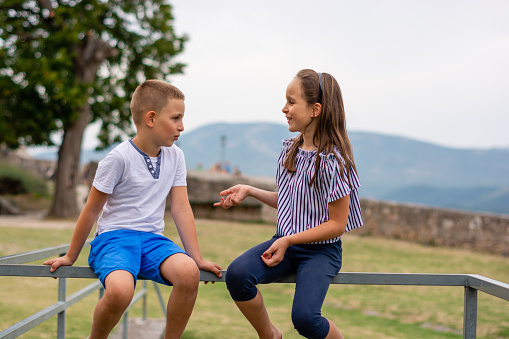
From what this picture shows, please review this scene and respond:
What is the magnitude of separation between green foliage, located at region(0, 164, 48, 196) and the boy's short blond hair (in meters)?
17.9

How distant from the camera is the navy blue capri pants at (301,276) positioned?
186 centimetres

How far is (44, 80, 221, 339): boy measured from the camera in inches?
74.0

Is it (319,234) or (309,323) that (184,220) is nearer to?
(319,234)

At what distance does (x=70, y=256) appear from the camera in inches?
Result: 79.0

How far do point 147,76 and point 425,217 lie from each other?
8602 millimetres

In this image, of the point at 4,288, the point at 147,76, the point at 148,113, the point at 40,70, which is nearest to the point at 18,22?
the point at 40,70

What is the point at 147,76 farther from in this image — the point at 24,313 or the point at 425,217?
the point at 24,313

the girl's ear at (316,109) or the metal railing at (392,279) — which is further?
the girl's ear at (316,109)

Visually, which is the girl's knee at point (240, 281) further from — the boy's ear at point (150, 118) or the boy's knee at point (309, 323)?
the boy's ear at point (150, 118)

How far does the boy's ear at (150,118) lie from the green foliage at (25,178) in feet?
59.0

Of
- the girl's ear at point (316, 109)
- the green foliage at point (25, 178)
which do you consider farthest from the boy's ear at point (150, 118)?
the green foliage at point (25, 178)

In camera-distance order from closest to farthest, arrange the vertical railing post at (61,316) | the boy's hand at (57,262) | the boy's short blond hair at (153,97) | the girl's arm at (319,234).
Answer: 1. the boy's hand at (57,262)
2. the girl's arm at (319,234)
3. the boy's short blond hair at (153,97)
4. the vertical railing post at (61,316)

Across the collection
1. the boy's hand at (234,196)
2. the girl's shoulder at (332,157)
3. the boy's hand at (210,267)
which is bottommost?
the boy's hand at (210,267)

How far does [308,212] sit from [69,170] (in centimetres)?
1338
